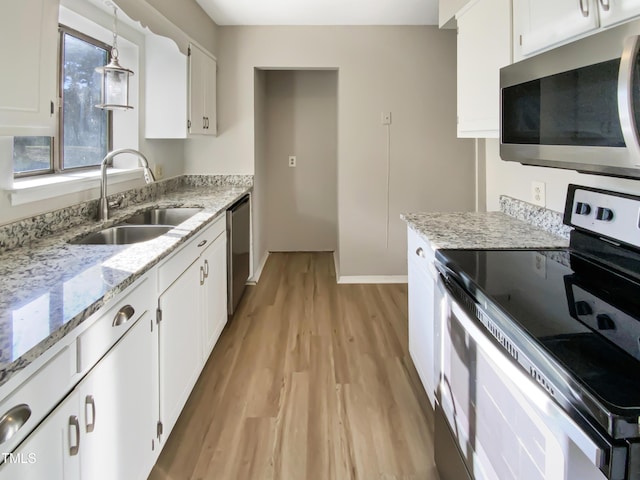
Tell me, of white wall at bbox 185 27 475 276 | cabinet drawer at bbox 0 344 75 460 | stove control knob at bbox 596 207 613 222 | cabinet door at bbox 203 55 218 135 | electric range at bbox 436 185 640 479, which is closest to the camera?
electric range at bbox 436 185 640 479

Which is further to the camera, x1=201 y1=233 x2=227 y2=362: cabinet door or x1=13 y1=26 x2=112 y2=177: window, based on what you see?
x1=201 y1=233 x2=227 y2=362: cabinet door

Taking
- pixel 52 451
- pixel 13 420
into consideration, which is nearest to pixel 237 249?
pixel 52 451

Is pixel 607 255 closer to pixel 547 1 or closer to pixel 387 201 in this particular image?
pixel 547 1

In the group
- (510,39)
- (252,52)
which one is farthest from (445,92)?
(510,39)

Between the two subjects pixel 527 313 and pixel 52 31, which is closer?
pixel 527 313

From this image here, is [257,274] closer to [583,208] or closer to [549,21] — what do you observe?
[583,208]

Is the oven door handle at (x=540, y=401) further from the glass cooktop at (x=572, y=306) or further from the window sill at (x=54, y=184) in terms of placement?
the window sill at (x=54, y=184)

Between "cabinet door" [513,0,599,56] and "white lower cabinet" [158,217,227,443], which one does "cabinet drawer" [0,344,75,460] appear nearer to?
"white lower cabinet" [158,217,227,443]

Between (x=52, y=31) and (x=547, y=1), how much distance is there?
1.62 meters

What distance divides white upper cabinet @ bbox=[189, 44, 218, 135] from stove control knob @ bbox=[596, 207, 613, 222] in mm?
2723

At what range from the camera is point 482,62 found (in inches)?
81.6

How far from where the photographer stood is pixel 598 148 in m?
1.12

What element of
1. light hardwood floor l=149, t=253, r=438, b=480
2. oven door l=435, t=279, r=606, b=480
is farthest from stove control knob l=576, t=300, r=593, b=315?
light hardwood floor l=149, t=253, r=438, b=480

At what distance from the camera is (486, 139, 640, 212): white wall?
1.56m
